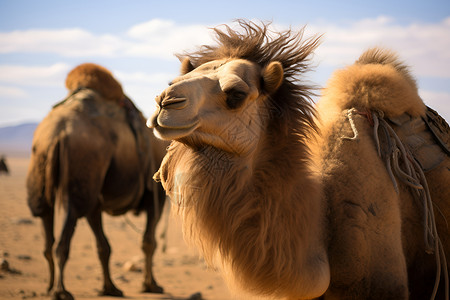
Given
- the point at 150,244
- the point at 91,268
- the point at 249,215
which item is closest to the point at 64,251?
the point at 150,244

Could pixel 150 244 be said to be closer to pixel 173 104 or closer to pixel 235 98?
pixel 235 98

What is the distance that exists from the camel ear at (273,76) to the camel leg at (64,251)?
4.24m

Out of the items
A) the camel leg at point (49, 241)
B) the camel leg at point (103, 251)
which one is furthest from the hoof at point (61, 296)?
the camel leg at point (103, 251)

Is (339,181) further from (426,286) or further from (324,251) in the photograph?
(426,286)

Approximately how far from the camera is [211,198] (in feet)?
8.52

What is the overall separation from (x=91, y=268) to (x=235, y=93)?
23.8 ft

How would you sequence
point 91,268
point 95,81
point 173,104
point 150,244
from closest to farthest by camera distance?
point 173,104 → point 95,81 → point 150,244 → point 91,268

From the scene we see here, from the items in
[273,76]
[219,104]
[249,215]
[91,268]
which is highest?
[273,76]

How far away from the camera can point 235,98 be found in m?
2.68

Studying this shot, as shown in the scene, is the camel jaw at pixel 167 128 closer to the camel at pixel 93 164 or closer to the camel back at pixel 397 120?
the camel back at pixel 397 120

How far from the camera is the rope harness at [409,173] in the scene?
10.4 ft

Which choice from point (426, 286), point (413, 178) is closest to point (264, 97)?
point (413, 178)

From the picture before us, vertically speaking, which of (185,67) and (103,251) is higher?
(185,67)

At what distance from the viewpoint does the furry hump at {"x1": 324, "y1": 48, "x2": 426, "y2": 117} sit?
3420 mm
